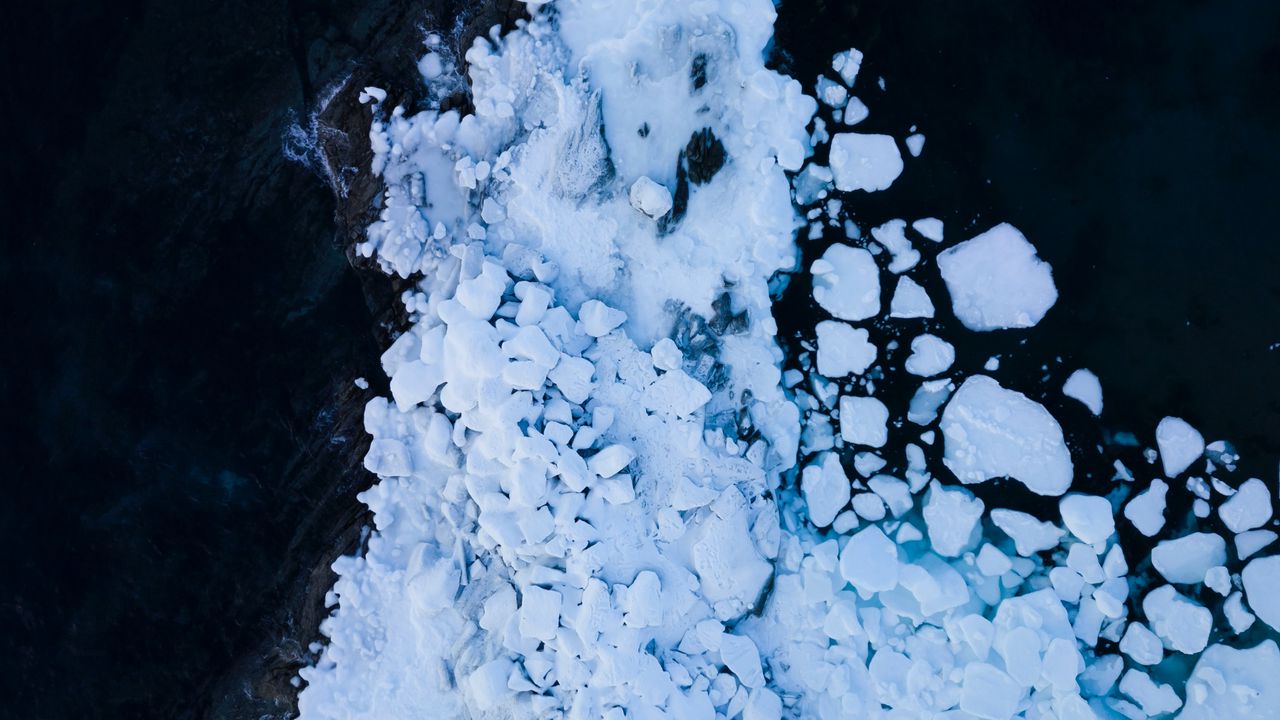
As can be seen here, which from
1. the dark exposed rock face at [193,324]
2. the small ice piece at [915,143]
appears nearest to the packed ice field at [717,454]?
the small ice piece at [915,143]

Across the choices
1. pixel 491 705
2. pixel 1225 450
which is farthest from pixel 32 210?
pixel 1225 450

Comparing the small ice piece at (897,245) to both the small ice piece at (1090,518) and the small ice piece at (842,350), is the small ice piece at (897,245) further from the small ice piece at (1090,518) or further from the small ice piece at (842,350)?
the small ice piece at (1090,518)

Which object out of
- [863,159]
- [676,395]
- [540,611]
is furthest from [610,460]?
[863,159]

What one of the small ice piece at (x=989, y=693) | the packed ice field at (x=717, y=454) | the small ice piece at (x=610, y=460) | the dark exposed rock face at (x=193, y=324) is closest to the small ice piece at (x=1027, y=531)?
the packed ice field at (x=717, y=454)

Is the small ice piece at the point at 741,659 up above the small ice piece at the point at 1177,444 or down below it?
below

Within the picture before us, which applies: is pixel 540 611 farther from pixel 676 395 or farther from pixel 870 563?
pixel 870 563

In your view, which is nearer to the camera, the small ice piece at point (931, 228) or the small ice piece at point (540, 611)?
the small ice piece at point (540, 611)

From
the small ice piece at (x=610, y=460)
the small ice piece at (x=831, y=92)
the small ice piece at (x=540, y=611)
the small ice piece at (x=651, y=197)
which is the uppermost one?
the small ice piece at (x=831, y=92)
